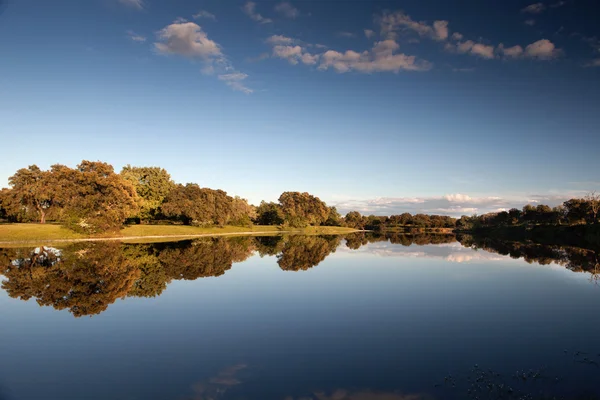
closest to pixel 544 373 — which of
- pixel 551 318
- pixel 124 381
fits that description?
pixel 551 318

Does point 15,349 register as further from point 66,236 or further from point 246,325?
point 66,236

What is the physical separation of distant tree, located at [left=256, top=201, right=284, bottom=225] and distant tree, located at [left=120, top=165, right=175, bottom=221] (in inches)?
2229

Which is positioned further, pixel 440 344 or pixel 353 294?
pixel 353 294

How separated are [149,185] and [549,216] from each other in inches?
4976

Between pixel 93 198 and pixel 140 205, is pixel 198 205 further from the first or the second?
pixel 93 198

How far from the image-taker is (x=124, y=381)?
30.2 ft

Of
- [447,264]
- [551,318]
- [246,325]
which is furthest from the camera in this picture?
[447,264]

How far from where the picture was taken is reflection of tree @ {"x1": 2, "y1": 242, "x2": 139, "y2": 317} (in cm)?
1792

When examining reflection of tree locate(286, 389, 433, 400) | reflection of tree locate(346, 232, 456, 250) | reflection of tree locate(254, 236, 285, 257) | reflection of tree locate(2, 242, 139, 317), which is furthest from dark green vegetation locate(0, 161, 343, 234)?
reflection of tree locate(286, 389, 433, 400)

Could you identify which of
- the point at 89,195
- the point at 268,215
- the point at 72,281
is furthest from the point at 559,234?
the point at 89,195

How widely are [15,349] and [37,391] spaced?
4319 millimetres

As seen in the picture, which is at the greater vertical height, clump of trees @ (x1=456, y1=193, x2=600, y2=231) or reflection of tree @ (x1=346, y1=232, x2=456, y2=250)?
clump of trees @ (x1=456, y1=193, x2=600, y2=231)

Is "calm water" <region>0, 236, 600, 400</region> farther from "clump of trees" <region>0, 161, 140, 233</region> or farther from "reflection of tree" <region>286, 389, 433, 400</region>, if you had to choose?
"clump of trees" <region>0, 161, 140, 233</region>

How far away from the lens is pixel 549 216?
112188mm
